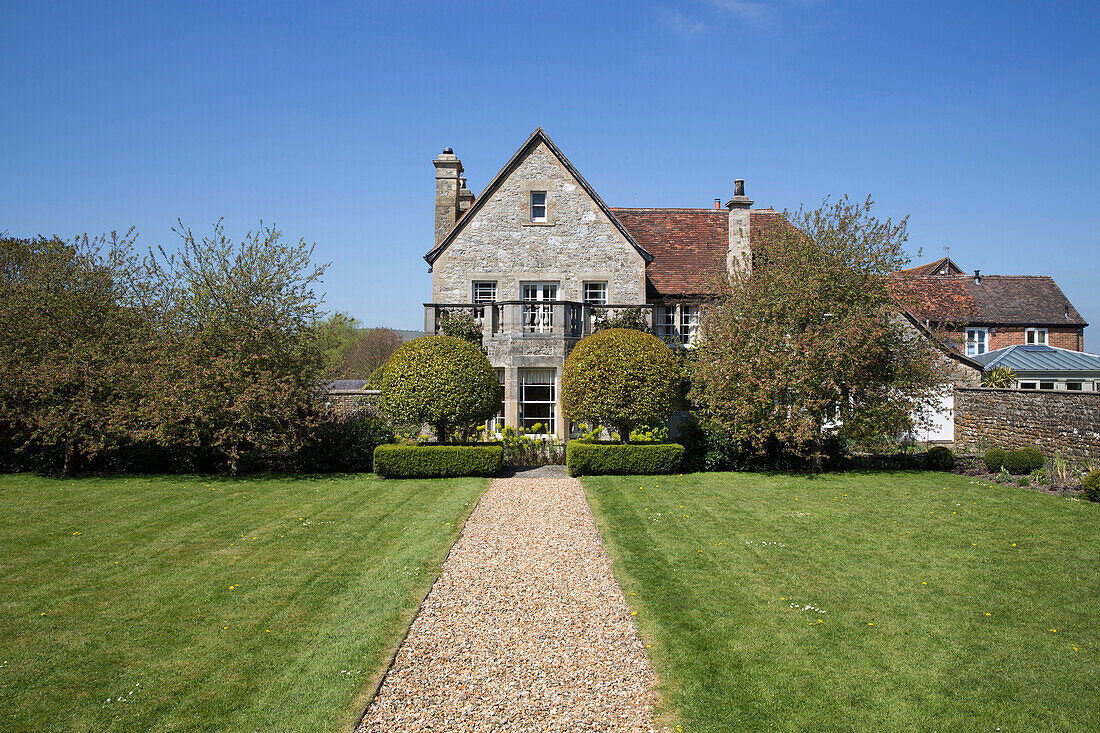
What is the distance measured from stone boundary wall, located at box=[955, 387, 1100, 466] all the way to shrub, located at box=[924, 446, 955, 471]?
6.82ft

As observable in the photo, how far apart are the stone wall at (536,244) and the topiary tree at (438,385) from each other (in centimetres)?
605

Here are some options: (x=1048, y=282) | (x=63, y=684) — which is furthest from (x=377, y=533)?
(x=1048, y=282)

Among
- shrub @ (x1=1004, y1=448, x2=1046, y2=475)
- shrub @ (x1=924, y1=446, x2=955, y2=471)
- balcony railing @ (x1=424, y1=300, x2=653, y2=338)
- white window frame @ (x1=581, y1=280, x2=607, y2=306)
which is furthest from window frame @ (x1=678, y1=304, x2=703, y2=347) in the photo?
shrub @ (x1=1004, y1=448, x2=1046, y2=475)

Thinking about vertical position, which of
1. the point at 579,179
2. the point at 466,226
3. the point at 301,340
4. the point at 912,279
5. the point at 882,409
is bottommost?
the point at 882,409

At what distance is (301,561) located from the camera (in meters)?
9.55

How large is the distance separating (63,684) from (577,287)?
1913cm

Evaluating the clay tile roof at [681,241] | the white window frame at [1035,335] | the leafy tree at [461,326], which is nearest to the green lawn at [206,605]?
the leafy tree at [461,326]

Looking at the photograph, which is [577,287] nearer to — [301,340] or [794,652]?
[301,340]

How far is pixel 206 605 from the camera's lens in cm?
778

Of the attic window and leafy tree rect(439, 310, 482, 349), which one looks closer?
leafy tree rect(439, 310, 482, 349)

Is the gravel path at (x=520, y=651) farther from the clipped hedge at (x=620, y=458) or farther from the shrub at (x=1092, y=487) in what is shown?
the shrub at (x=1092, y=487)

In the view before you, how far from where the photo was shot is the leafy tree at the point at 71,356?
56.2 ft

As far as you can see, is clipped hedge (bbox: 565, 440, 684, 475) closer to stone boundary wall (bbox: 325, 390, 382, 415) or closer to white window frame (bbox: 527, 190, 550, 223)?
stone boundary wall (bbox: 325, 390, 382, 415)

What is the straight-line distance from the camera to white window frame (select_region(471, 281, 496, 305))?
2345 centimetres
